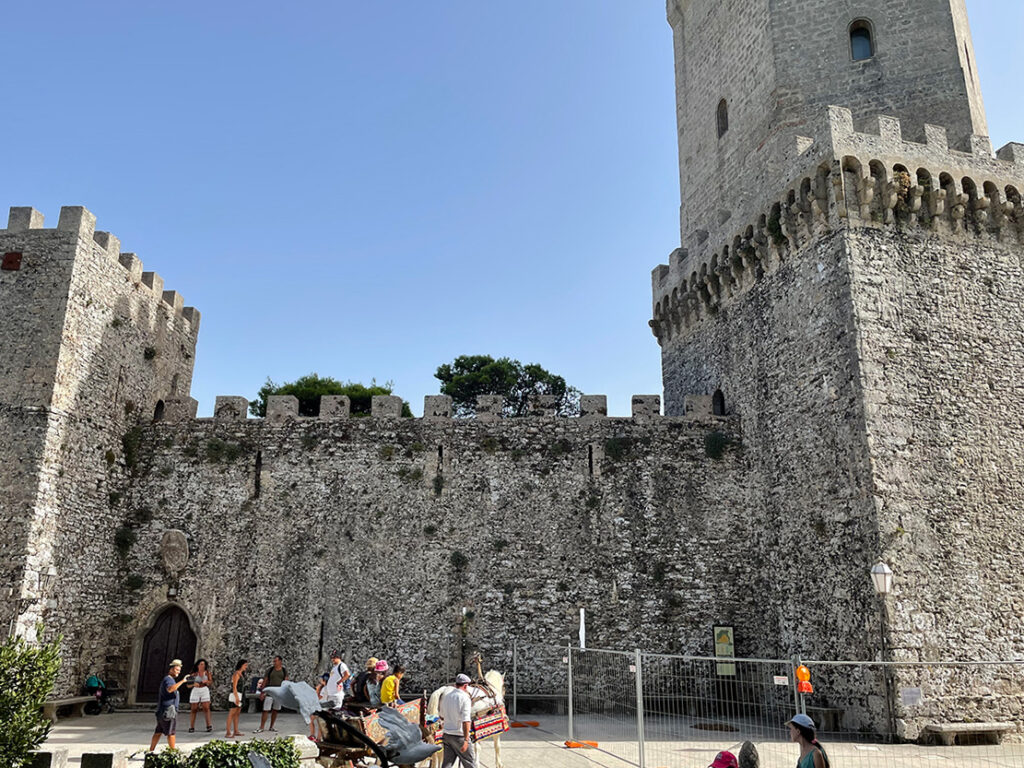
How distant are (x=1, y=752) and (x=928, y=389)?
14.9 metres

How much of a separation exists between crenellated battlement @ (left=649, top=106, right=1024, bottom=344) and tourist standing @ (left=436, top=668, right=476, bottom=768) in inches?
446

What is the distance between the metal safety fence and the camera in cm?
1104

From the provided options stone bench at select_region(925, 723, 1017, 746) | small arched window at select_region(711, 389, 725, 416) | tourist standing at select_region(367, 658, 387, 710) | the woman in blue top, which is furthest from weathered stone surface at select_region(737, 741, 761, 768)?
small arched window at select_region(711, 389, 725, 416)

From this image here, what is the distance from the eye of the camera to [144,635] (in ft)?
53.9

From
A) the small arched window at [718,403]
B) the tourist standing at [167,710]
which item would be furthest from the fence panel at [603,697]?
the tourist standing at [167,710]

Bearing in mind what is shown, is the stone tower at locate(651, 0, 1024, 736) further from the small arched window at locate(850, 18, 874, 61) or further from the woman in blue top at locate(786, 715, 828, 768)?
the woman in blue top at locate(786, 715, 828, 768)

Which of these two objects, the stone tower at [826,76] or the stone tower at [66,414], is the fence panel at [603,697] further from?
the stone tower at [826,76]

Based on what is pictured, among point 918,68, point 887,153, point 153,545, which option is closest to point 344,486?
point 153,545

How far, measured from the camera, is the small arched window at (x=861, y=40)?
17188mm

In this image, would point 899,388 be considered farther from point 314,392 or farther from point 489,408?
point 314,392

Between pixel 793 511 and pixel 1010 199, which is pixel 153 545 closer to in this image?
pixel 793 511

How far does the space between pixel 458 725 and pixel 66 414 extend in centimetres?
1109

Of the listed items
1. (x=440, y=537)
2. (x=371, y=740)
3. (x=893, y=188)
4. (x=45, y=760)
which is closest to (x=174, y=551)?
(x=440, y=537)

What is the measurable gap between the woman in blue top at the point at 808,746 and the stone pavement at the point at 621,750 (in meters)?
5.06
